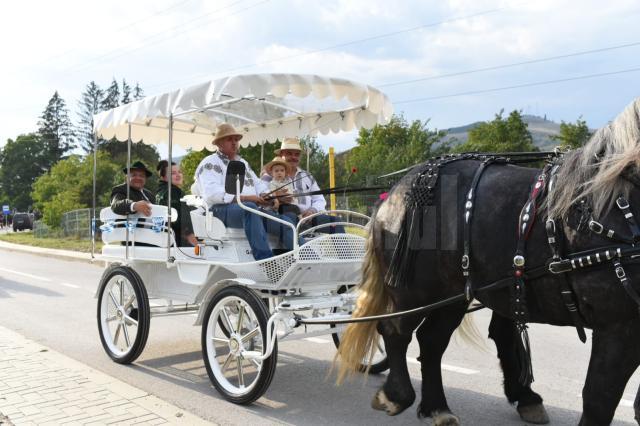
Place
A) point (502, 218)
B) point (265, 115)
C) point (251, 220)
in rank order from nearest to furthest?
point (502, 218), point (251, 220), point (265, 115)

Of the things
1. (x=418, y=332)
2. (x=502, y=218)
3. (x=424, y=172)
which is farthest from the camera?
(x=418, y=332)

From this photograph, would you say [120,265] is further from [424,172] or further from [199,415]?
[424,172]

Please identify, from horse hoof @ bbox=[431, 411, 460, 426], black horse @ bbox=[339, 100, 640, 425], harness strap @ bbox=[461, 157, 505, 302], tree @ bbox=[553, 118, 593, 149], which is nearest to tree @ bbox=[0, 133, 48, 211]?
tree @ bbox=[553, 118, 593, 149]

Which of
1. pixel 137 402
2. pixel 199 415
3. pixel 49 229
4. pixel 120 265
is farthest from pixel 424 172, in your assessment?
pixel 49 229

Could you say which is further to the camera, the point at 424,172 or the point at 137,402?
the point at 137,402

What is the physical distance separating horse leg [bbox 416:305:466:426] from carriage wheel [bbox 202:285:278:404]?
3.53 feet

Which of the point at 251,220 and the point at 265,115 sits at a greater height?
the point at 265,115

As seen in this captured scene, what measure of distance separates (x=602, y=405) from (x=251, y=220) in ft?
10.1

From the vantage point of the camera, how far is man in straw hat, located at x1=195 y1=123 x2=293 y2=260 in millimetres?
5102

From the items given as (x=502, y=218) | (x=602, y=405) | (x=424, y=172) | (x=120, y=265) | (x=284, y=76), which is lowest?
(x=602, y=405)

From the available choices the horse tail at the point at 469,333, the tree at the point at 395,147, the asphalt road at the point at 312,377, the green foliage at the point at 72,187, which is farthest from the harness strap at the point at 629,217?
the green foliage at the point at 72,187

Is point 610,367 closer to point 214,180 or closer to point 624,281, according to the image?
point 624,281

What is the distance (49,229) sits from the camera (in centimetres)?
3209

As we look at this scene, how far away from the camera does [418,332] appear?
4160 millimetres
